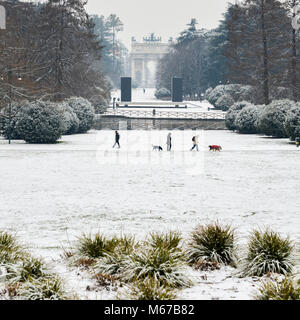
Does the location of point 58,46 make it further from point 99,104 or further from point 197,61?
point 197,61

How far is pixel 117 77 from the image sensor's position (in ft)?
536

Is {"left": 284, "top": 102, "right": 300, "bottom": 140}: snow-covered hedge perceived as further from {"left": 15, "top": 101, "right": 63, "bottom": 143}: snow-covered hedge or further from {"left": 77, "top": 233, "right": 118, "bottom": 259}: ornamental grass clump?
{"left": 77, "top": 233, "right": 118, "bottom": 259}: ornamental grass clump

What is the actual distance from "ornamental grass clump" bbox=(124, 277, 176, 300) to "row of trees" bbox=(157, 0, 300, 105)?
44937 millimetres

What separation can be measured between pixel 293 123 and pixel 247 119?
9.67 meters

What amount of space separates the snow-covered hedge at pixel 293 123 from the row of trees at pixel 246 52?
12.9m

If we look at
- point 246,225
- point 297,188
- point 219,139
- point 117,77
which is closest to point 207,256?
point 246,225

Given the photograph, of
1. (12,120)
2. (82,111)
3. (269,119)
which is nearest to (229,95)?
(82,111)

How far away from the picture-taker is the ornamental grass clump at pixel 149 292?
7.29 m

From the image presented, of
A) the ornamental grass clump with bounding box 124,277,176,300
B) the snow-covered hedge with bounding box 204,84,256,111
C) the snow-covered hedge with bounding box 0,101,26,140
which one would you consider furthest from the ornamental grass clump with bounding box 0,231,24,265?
the snow-covered hedge with bounding box 204,84,256,111

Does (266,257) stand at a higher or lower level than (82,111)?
lower

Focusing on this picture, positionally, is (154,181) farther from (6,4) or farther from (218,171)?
(6,4)

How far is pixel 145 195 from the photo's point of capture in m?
18.1

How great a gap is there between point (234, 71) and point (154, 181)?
46.2 meters

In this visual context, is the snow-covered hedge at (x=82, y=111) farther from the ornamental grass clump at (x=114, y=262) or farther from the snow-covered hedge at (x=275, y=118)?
the ornamental grass clump at (x=114, y=262)
